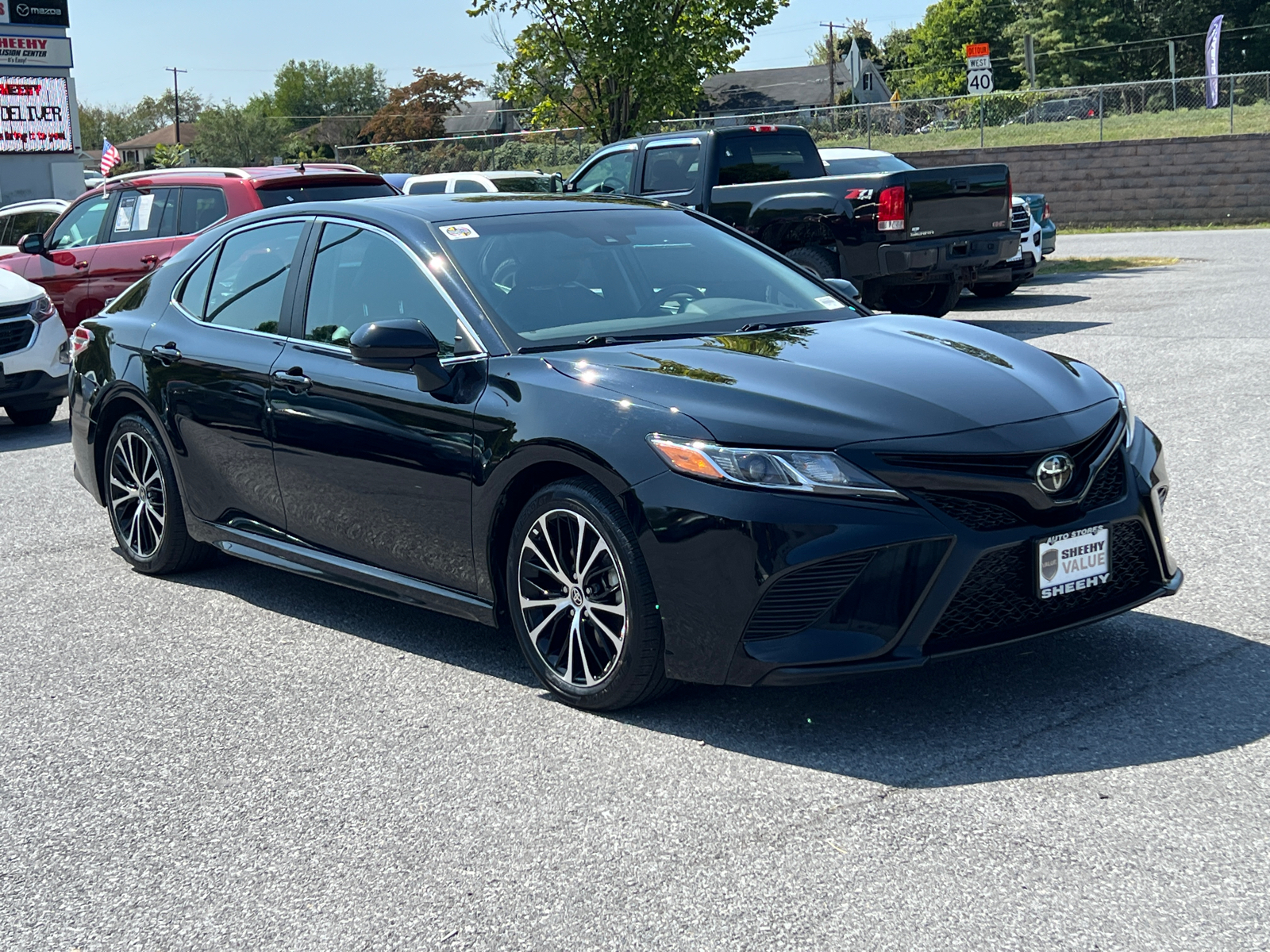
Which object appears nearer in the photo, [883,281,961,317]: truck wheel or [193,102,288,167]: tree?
[883,281,961,317]: truck wheel

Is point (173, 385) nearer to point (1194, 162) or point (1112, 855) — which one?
point (1112, 855)

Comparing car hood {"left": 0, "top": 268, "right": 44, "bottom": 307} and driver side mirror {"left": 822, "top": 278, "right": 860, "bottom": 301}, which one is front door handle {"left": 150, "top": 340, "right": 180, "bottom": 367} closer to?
driver side mirror {"left": 822, "top": 278, "right": 860, "bottom": 301}

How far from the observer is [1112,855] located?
3414mm

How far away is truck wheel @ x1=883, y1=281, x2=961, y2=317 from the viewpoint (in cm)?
1442

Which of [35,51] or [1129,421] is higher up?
[35,51]

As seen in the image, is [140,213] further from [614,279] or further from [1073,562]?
[1073,562]

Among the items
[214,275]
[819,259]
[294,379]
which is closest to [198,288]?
[214,275]

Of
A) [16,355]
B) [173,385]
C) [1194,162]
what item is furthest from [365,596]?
[1194,162]

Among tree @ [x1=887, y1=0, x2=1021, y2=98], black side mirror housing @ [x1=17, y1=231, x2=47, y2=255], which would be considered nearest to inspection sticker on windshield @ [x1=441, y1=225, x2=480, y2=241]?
black side mirror housing @ [x1=17, y1=231, x2=47, y2=255]

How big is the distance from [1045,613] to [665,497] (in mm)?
1155

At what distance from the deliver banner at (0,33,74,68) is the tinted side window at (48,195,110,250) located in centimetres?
2612

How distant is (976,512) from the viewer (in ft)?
13.4

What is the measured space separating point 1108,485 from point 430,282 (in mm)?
2407

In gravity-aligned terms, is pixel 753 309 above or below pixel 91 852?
above
